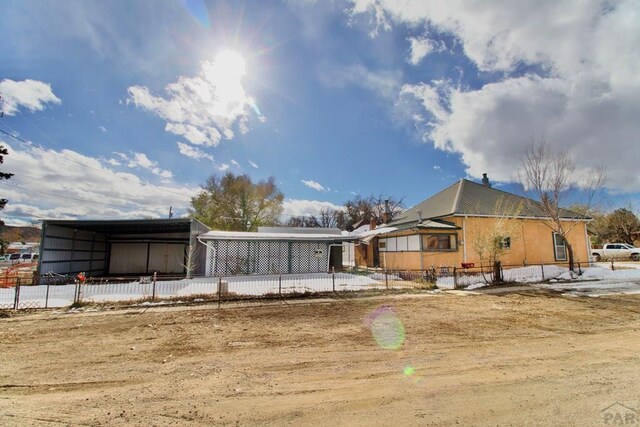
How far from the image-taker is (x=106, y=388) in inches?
179

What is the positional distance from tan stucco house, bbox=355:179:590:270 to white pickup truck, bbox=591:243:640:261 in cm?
1135

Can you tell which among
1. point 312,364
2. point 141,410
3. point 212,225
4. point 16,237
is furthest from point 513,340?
point 16,237

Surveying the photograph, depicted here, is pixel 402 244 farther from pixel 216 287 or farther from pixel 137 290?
pixel 137 290

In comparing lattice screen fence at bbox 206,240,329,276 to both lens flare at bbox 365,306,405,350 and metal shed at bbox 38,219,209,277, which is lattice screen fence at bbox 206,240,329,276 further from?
lens flare at bbox 365,306,405,350

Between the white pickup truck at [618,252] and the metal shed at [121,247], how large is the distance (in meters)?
37.7

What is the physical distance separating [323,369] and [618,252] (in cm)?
3901

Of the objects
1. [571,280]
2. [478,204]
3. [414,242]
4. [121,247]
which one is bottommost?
[571,280]

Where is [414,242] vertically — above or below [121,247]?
above

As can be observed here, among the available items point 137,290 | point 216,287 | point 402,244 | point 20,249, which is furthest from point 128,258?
point 20,249

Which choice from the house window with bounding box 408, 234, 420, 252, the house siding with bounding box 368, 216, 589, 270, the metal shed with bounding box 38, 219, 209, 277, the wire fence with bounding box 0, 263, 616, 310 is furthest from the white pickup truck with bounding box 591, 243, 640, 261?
the metal shed with bounding box 38, 219, 209, 277

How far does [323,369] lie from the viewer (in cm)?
518

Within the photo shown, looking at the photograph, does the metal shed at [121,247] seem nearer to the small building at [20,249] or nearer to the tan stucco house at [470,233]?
the tan stucco house at [470,233]

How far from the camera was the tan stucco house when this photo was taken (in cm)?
1933

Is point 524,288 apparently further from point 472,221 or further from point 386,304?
point 386,304
